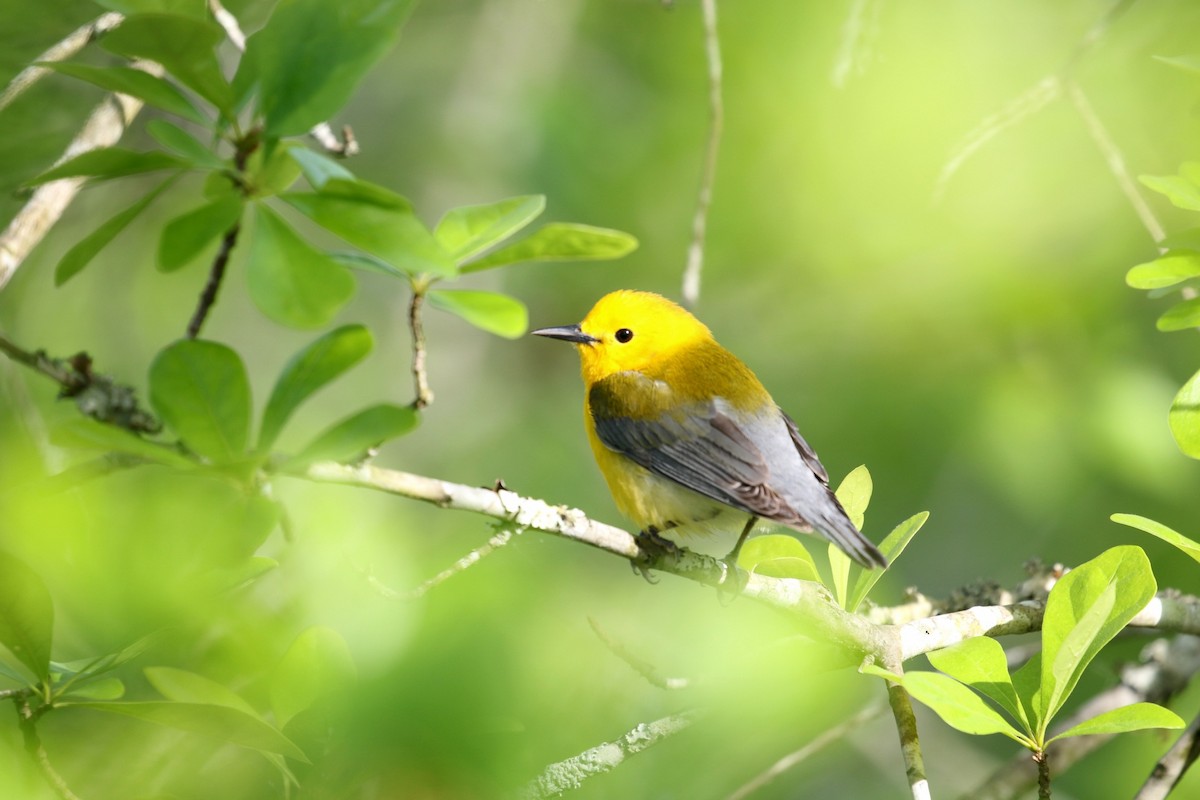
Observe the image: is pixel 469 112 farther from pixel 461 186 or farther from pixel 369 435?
pixel 369 435

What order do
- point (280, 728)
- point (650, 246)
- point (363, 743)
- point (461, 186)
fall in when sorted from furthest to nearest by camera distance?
point (461, 186) < point (650, 246) < point (280, 728) < point (363, 743)

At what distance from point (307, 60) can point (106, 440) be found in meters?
0.74

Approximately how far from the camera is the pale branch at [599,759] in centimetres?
163

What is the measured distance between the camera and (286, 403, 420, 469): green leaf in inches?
64.3

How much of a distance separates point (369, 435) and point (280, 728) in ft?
1.53

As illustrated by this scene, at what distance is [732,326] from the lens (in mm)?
7441

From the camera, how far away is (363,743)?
1.41 meters

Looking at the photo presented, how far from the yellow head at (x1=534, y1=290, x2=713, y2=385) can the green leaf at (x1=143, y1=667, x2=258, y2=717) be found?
2832mm

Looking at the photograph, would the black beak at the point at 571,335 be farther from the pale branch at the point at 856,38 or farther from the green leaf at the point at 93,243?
the green leaf at the point at 93,243

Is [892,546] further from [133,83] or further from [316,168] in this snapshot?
[133,83]

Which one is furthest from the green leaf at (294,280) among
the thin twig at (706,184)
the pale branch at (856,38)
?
the pale branch at (856,38)

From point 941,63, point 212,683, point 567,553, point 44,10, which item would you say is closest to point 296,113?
point 212,683

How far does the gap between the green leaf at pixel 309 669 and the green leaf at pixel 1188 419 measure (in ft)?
6.13

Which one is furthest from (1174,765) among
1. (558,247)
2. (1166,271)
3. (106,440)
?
(106,440)
